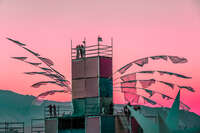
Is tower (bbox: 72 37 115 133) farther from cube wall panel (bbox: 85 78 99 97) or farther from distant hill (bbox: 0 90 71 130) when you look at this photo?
distant hill (bbox: 0 90 71 130)

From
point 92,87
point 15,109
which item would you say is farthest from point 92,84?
point 15,109

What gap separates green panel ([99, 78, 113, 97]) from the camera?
44844mm

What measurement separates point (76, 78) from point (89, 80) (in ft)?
4.67

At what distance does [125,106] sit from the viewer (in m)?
44.2

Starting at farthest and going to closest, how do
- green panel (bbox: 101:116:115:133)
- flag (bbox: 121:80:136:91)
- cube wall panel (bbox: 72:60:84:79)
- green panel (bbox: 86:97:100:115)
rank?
flag (bbox: 121:80:136:91)
cube wall panel (bbox: 72:60:84:79)
green panel (bbox: 86:97:100:115)
green panel (bbox: 101:116:115:133)

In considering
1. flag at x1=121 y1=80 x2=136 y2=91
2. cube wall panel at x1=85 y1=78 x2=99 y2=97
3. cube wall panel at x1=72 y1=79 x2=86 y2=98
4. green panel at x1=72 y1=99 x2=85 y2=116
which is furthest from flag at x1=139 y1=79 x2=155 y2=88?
green panel at x1=72 y1=99 x2=85 y2=116

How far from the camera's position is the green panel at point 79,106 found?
1759 inches

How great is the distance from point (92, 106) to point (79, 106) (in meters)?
1.41

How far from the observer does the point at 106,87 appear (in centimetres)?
4519

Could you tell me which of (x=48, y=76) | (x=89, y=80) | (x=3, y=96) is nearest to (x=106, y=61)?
(x=89, y=80)

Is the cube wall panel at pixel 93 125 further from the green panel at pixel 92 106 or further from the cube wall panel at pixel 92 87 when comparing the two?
the cube wall panel at pixel 92 87

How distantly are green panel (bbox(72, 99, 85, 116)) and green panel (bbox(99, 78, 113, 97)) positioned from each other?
189cm

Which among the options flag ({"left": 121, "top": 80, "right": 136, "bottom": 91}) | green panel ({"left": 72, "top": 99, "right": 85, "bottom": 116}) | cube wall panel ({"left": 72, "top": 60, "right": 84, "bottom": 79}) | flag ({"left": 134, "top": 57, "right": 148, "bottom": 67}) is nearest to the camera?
green panel ({"left": 72, "top": 99, "right": 85, "bottom": 116})

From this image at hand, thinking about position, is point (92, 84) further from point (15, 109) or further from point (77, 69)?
point (15, 109)
